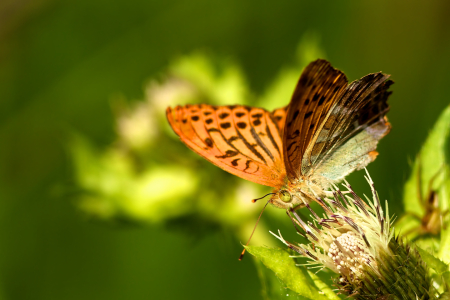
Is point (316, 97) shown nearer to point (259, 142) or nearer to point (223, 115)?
point (259, 142)

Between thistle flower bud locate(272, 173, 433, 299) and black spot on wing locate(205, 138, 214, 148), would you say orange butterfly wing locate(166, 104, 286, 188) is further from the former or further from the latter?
thistle flower bud locate(272, 173, 433, 299)

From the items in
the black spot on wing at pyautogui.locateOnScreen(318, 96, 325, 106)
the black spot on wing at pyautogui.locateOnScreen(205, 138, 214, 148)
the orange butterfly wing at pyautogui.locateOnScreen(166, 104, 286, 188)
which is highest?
the black spot on wing at pyautogui.locateOnScreen(318, 96, 325, 106)

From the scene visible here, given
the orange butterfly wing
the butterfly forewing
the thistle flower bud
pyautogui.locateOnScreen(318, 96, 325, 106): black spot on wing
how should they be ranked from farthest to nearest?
the orange butterfly wing
pyautogui.locateOnScreen(318, 96, 325, 106): black spot on wing
the butterfly forewing
the thistle flower bud

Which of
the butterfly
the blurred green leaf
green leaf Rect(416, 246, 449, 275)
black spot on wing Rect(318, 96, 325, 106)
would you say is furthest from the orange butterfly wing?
green leaf Rect(416, 246, 449, 275)

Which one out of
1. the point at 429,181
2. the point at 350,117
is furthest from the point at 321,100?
the point at 429,181

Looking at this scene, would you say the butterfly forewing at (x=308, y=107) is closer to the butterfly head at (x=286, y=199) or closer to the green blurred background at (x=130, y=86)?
the butterfly head at (x=286, y=199)

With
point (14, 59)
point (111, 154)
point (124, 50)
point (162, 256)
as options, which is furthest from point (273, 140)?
point (14, 59)
